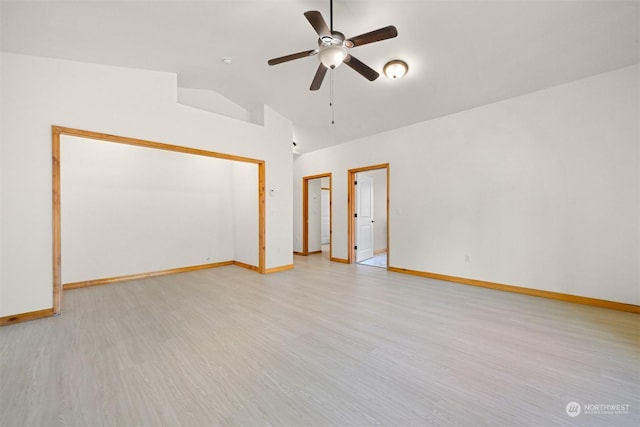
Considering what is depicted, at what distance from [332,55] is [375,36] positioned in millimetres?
382

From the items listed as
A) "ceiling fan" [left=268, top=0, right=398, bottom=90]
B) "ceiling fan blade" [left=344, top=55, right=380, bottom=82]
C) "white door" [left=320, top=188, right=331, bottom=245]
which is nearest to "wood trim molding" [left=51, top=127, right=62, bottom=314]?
"ceiling fan" [left=268, top=0, right=398, bottom=90]

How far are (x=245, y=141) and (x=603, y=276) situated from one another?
5.41 m

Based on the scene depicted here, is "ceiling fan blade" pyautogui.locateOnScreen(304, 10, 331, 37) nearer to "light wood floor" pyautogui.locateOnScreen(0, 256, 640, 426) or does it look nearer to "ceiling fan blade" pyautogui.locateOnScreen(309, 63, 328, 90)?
"ceiling fan blade" pyautogui.locateOnScreen(309, 63, 328, 90)

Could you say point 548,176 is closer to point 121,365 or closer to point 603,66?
point 603,66

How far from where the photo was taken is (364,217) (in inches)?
246

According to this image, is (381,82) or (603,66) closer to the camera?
(603,66)

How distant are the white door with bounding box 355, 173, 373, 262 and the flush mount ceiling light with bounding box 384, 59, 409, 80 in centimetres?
271

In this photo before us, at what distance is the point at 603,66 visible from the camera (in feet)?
9.96

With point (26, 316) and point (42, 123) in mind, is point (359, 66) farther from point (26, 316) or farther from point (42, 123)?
point (26, 316)

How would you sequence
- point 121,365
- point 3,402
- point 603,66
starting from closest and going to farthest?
point 3,402 → point 121,365 → point 603,66

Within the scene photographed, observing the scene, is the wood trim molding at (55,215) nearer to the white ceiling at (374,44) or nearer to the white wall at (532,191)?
the white ceiling at (374,44)

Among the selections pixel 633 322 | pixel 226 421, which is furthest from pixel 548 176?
pixel 226 421

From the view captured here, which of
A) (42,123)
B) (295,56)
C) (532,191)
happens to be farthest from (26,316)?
(532,191)

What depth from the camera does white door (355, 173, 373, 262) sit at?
6024 mm
